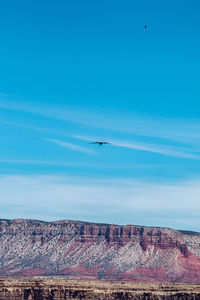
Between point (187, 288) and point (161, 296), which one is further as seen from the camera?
point (187, 288)

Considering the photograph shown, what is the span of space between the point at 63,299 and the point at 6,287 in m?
11.2

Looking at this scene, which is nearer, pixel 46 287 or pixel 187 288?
pixel 46 287

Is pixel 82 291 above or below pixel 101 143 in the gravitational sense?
below

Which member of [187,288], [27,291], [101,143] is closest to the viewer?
[101,143]

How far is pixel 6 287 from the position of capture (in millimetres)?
127688

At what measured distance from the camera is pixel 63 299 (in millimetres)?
126938

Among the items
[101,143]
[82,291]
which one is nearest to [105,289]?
[82,291]

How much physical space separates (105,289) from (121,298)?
6.46 meters

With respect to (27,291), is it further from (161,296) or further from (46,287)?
(161,296)

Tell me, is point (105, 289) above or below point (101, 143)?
below

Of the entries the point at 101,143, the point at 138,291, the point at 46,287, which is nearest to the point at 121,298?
the point at 138,291

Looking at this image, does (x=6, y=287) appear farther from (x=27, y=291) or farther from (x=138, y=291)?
(x=138, y=291)

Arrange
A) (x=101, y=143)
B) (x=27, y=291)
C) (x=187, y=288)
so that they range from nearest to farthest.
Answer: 1. (x=101, y=143)
2. (x=27, y=291)
3. (x=187, y=288)

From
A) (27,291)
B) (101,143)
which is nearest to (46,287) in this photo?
(27,291)
